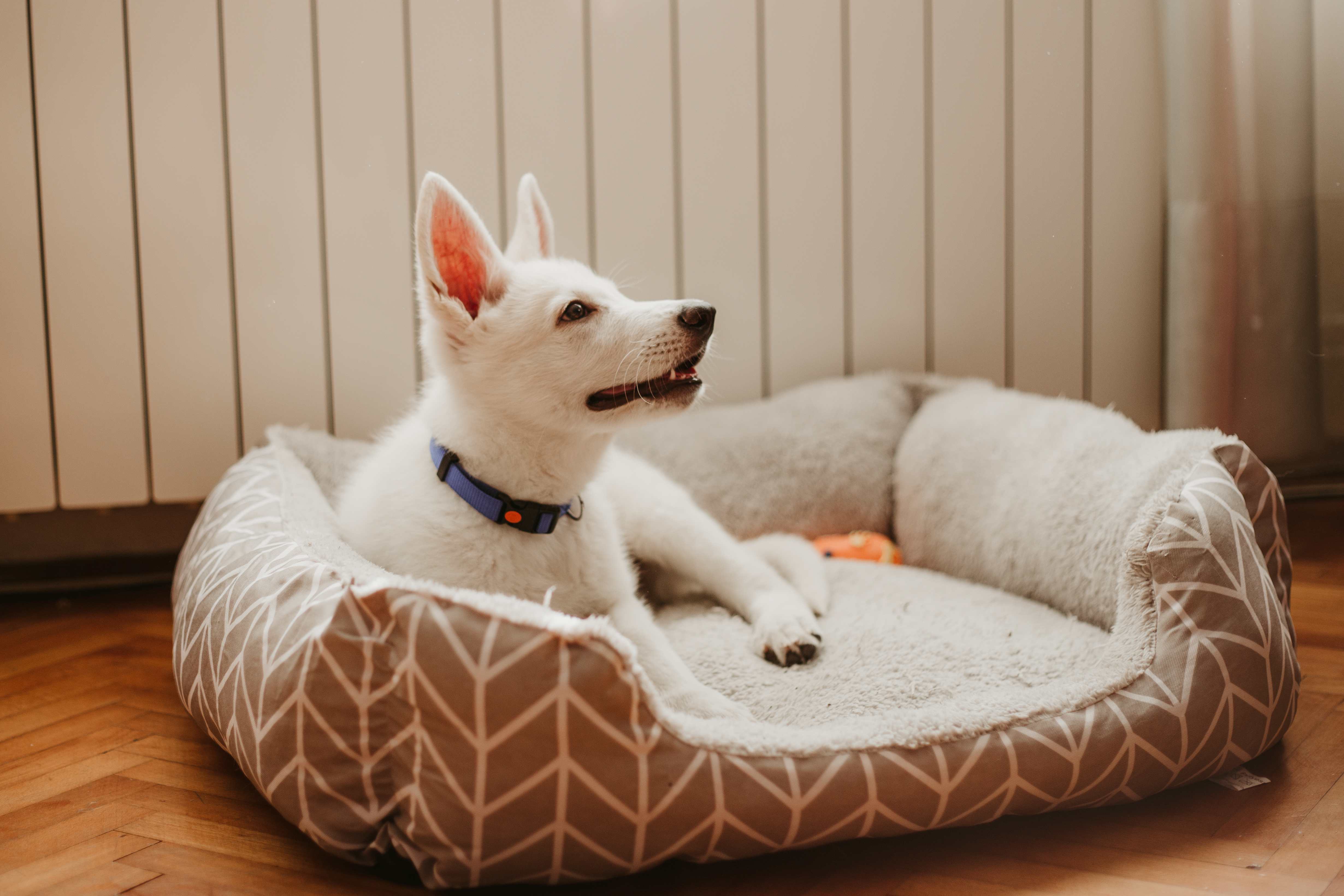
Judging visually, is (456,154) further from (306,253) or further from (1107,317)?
(1107,317)

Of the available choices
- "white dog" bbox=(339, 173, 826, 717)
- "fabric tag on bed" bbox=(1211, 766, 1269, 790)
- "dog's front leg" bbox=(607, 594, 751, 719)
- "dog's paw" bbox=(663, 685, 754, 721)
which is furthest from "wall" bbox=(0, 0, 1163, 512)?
"fabric tag on bed" bbox=(1211, 766, 1269, 790)

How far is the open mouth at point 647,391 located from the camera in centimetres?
140

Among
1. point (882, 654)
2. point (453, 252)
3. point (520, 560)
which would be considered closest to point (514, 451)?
point (520, 560)

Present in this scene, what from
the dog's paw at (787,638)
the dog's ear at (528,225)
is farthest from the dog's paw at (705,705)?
the dog's ear at (528,225)

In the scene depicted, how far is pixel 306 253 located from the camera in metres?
2.26

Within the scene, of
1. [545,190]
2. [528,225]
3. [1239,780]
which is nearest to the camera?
[1239,780]

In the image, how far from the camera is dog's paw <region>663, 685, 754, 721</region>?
128 centimetres

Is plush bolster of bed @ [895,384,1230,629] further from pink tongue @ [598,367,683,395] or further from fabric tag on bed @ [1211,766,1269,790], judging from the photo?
pink tongue @ [598,367,683,395]

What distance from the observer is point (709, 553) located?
1.77 meters

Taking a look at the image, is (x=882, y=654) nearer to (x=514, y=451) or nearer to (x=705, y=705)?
(x=705, y=705)

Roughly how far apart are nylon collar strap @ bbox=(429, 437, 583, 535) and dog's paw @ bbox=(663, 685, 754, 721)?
1.05ft

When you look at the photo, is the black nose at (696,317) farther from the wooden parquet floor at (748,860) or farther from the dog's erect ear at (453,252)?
the wooden parquet floor at (748,860)

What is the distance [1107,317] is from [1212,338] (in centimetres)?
26

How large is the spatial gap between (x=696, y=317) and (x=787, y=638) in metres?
0.52
